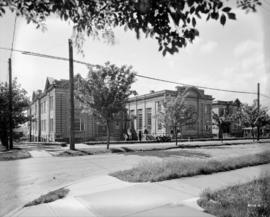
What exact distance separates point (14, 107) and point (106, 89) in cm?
894

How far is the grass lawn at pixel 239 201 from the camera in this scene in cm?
472

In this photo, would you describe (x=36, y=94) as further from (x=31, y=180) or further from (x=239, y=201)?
(x=239, y=201)

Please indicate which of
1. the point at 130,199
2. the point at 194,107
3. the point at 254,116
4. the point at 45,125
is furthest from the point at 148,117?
the point at 130,199

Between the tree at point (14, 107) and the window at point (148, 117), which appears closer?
the tree at point (14, 107)

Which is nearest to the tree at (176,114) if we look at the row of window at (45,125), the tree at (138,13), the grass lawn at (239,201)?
the row of window at (45,125)

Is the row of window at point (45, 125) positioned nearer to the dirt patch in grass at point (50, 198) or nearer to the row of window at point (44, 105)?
the row of window at point (44, 105)

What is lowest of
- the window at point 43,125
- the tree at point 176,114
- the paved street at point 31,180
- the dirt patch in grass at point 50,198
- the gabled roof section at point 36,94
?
the paved street at point 31,180

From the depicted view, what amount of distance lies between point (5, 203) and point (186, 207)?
424cm

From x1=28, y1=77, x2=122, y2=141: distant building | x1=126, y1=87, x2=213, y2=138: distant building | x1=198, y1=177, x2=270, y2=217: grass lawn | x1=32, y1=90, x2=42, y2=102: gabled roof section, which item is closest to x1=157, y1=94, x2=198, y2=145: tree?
x1=28, y1=77, x2=122, y2=141: distant building

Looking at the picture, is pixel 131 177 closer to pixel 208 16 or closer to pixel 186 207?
pixel 186 207

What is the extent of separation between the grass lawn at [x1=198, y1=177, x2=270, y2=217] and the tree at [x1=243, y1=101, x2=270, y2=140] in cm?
3024

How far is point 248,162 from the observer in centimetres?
1095

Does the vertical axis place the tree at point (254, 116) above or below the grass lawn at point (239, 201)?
above

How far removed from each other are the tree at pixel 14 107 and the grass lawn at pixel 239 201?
19297mm
